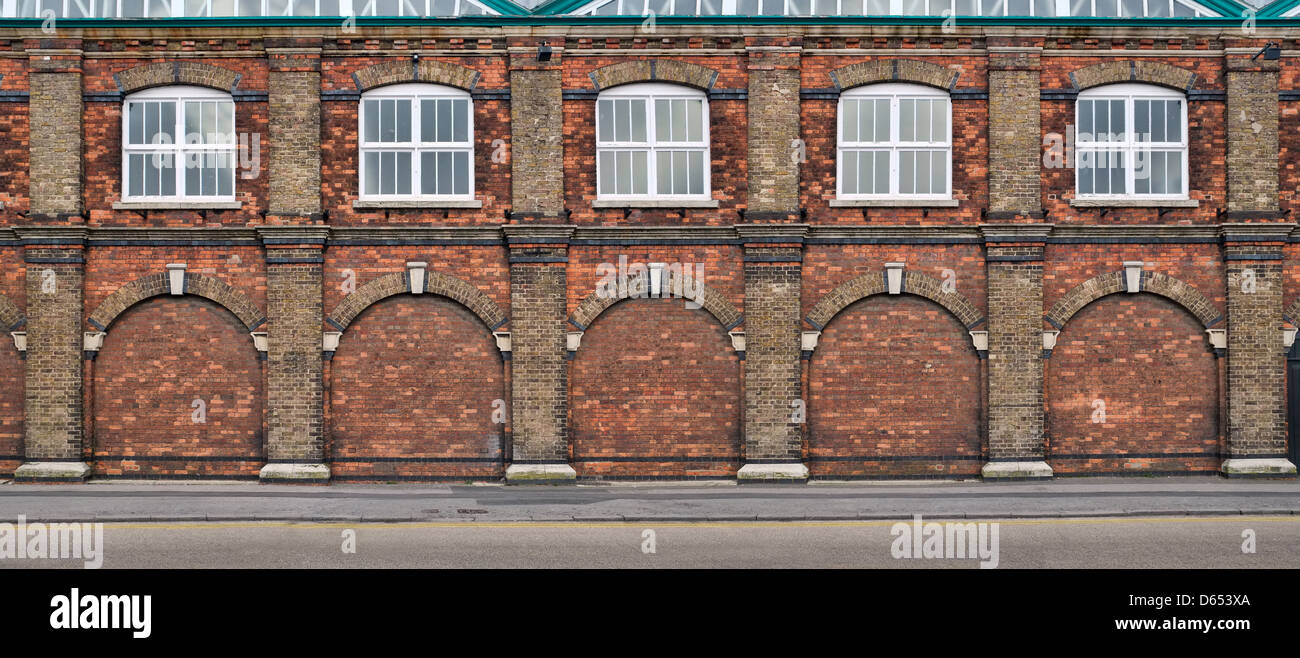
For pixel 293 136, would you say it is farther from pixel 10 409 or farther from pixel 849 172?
pixel 849 172

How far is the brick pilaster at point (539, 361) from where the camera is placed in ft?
63.5

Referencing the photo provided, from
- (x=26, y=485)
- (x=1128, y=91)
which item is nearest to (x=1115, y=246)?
(x=1128, y=91)

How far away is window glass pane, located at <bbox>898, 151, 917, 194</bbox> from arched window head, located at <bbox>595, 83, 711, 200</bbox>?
133 inches

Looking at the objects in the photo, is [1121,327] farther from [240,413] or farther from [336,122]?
[240,413]

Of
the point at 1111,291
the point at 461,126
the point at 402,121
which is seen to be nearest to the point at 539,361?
the point at 461,126

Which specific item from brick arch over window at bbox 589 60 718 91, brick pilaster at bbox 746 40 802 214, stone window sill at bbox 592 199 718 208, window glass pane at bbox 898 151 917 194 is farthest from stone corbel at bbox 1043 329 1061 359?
brick arch over window at bbox 589 60 718 91

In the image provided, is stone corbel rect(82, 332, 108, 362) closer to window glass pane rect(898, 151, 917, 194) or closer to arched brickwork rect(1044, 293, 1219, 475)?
window glass pane rect(898, 151, 917, 194)

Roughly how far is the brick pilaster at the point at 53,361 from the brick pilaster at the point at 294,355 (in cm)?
329

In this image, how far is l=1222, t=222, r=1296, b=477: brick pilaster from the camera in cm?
1966

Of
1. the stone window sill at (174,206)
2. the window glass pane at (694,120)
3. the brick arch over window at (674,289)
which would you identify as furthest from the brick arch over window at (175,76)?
the window glass pane at (694,120)

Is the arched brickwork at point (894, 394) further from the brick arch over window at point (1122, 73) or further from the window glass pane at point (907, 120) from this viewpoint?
the brick arch over window at point (1122, 73)

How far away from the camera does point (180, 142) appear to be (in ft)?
64.1

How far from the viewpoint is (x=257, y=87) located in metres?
19.5

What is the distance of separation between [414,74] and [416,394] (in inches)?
218
